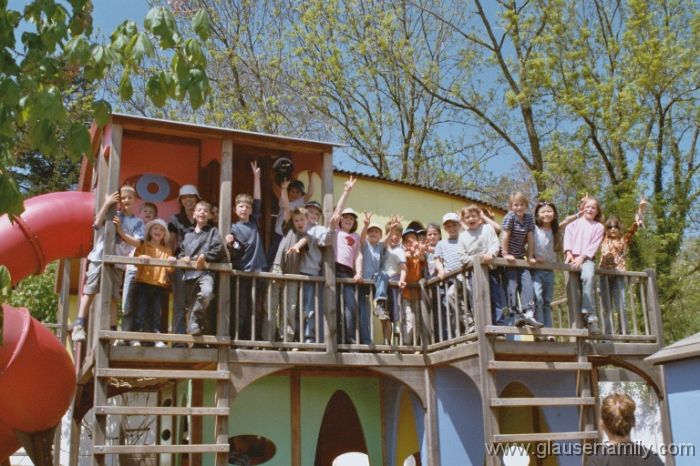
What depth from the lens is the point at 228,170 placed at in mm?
10141

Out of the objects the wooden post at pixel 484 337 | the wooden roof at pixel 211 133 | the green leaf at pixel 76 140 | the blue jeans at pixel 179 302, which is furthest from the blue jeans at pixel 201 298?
the green leaf at pixel 76 140

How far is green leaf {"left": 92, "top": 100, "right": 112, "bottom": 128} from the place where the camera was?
12.6ft

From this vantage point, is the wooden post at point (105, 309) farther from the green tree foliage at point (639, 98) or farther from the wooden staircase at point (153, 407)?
the green tree foliage at point (639, 98)

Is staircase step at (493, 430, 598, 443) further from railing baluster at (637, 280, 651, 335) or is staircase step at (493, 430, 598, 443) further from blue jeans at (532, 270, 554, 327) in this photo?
railing baluster at (637, 280, 651, 335)

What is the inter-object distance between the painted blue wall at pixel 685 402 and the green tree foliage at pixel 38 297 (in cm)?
1695

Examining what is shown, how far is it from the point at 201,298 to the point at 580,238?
15.9 feet

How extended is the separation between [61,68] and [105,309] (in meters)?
5.47

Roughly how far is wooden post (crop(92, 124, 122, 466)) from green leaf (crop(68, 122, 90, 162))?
5.52 meters

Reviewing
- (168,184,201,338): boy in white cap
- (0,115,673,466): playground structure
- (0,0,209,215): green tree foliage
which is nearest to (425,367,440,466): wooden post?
(0,115,673,466): playground structure

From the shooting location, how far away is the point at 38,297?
21.6 meters

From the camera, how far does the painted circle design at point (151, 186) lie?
1192 cm

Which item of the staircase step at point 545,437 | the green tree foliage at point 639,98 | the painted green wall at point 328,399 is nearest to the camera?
the staircase step at point 545,437

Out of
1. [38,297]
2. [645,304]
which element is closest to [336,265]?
[645,304]

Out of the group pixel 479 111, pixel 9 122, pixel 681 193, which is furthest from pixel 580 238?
pixel 479 111
